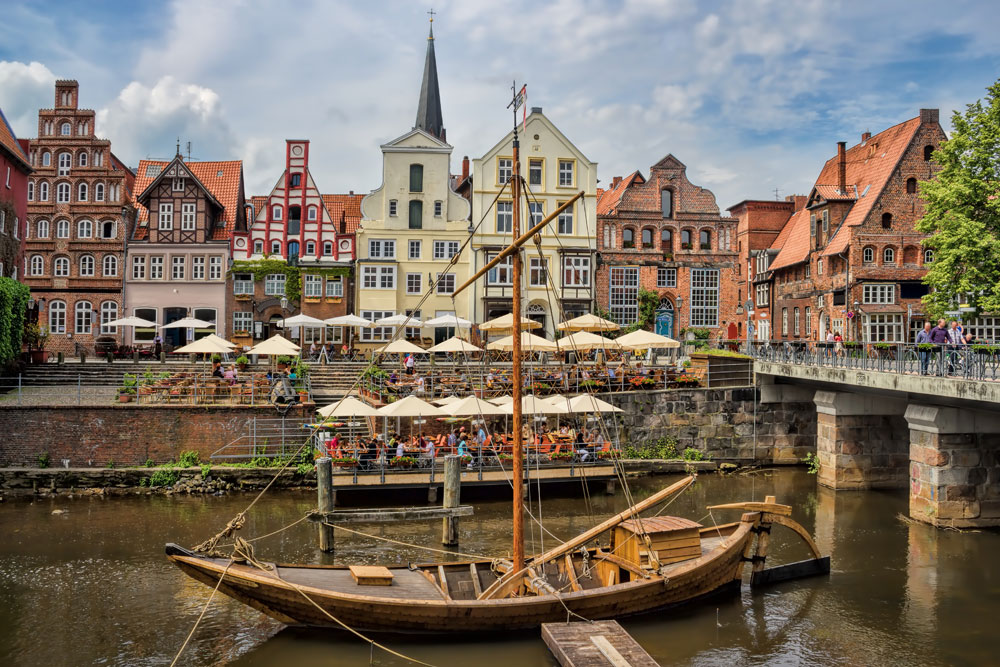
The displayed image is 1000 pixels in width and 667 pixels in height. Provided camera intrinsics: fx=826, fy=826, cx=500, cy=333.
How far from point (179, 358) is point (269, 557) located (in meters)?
23.6

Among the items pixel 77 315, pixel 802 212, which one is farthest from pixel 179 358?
pixel 802 212

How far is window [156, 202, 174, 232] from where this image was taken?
46188mm

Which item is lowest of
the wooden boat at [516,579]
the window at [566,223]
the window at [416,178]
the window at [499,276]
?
the wooden boat at [516,579]

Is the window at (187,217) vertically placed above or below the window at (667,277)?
above

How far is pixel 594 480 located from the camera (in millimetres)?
26078

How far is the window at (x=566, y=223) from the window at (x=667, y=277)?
601cm

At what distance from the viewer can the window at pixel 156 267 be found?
46.2 meters

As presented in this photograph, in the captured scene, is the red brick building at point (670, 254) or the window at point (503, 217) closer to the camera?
the window at point (503, 217)

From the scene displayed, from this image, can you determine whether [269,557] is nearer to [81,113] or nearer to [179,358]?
[179,358]

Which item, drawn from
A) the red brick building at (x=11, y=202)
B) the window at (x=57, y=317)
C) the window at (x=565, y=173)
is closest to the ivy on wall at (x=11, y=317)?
the red brick building at (x=11, y=202)

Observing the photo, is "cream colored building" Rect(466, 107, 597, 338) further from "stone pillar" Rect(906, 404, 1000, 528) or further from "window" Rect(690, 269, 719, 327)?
"stone pillar" Rect(906, 404, 1000, 528)

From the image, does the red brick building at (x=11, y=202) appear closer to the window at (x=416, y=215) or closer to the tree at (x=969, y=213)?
the window at (x=416, y=215)

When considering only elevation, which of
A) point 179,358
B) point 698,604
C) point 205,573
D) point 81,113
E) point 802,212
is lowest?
point 698,604

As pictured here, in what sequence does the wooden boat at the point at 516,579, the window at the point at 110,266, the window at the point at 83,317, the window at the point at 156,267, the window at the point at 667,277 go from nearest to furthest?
the wooden boat at the point at 516,579 → the window at the point at 83,317 → the window at the point at 110,266 → the window at the point at 156,267 → the window at the point at 667,277
